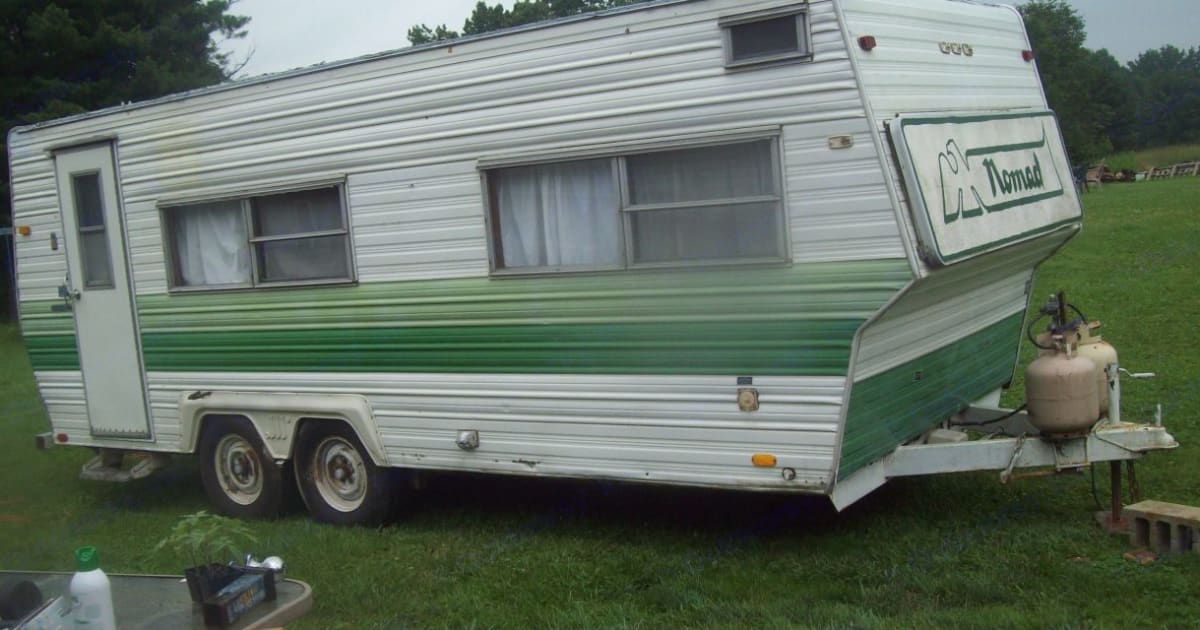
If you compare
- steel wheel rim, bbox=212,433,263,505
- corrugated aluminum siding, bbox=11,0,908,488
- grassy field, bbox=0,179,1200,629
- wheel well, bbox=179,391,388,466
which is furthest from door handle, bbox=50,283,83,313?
steel wheel rim, bbox=212,433,263,505

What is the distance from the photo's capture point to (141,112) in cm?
800

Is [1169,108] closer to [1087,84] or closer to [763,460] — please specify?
[1087,84]

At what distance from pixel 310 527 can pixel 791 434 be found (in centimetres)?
342

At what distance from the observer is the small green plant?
19.8 ft

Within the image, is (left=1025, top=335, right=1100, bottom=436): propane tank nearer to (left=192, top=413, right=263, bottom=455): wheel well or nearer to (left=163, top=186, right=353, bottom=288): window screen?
(left=163, top=186, right=353, bottom=288): window screen

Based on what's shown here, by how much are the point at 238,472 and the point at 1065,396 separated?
5.43 m

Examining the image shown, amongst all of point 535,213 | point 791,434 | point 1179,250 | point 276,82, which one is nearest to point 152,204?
point 276,82

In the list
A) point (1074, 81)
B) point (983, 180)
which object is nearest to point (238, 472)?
point (983, 180)

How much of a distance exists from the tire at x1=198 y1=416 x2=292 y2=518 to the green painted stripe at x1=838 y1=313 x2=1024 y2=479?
4.02 m

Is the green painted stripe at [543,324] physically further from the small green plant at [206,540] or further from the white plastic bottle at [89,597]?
the white plastic bottle at [89,597]

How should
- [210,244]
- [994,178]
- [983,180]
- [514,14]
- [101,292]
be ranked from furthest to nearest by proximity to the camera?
[514,14] < [101,292] < [210,244] < [994,178] < [983,180]

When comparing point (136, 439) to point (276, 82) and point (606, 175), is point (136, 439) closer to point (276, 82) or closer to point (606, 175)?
point (276, 82)

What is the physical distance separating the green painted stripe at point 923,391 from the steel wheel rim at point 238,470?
4.27 m

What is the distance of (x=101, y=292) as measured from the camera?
27.4 feet
